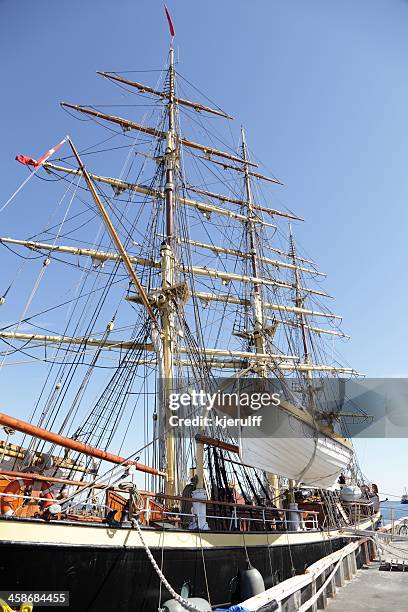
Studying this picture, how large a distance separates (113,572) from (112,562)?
135mm

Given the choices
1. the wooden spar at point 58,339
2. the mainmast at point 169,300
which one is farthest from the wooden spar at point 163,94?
the wooden spar at point 58,339

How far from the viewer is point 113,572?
636 centimetres

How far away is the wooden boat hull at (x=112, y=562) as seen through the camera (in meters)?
5.52

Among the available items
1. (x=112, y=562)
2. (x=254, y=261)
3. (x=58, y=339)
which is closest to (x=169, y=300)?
(x=58, y=339)

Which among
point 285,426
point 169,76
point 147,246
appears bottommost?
point 285,426

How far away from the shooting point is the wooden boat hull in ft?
18.1

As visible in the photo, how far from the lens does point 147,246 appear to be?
58.7 ft

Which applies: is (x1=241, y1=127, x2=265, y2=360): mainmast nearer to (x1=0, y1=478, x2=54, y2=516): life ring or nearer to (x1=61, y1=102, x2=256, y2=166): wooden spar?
(x1=61, y1=102, x2=256, y2=166): wooden spar

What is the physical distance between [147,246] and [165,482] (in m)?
9.46

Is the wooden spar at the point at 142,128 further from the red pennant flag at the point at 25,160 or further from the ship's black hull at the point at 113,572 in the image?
the ship's black hull at the point at 113,572

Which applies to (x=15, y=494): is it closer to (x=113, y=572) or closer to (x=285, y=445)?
(x=113, y=572)

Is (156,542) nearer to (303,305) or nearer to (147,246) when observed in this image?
(147,246)

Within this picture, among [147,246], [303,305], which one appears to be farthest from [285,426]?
[303,305]

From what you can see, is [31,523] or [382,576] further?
[382,576]
